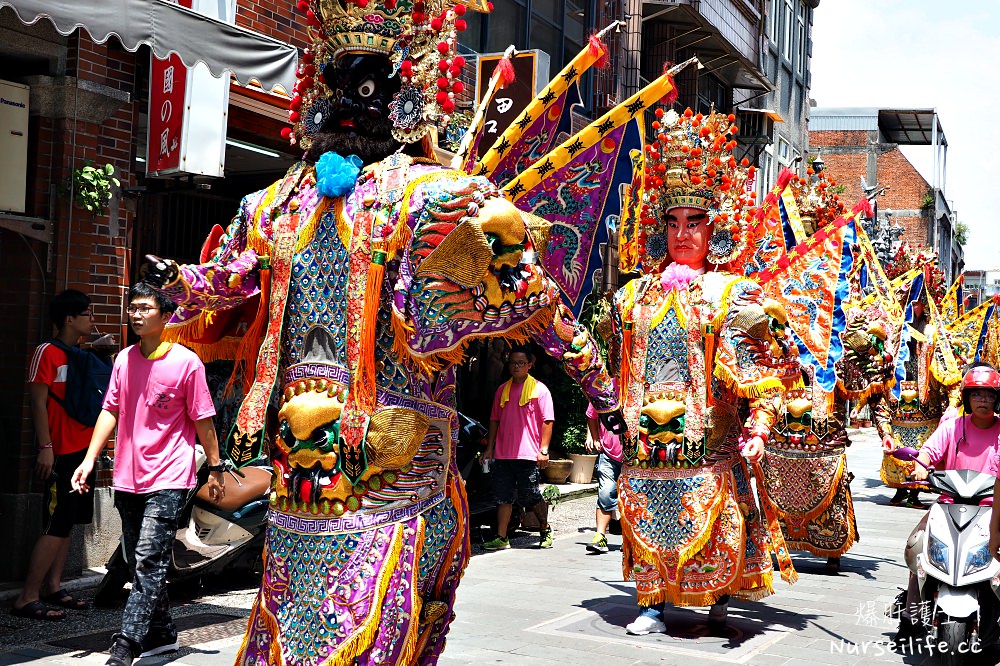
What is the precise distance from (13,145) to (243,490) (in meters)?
2.75

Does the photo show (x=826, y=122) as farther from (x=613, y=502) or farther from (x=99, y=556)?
(x=99, y=556)

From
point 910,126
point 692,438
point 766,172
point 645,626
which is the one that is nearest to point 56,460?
point 645,626

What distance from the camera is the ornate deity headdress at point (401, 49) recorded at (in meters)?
3.52

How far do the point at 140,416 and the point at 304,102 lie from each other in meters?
2.52

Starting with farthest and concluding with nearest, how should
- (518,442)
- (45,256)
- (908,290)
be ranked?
1. (908,290)
2. (518,442)
3. (45,256)

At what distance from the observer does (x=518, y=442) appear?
9844 millimetres

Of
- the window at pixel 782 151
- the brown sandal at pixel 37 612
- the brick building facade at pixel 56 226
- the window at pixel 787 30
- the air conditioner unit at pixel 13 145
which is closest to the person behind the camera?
the brown sandal at pixel 37 612

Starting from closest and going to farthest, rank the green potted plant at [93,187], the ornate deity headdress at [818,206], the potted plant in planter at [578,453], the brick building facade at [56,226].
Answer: the brick building facade at [56,226], the green potted plant at [93,187], the ornate deity headdress at [818,206], the potted plant in planter at [578,453]

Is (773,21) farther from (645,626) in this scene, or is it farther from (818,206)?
(645,626)

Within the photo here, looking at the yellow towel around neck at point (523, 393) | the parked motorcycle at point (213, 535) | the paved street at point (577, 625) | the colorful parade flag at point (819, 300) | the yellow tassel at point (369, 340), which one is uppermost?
the colorful parade flag at point (819, 300)

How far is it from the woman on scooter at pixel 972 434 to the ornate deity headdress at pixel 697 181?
5.17 ft

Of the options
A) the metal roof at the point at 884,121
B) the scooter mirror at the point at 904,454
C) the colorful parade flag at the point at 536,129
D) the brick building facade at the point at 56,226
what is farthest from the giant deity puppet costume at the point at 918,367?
the metal roof at the point at 884,121

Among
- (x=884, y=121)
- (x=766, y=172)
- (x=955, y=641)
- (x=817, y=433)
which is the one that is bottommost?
(x=955, y=641)

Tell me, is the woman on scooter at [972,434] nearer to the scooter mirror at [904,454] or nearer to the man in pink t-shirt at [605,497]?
the scooter mirror at [904,454]
